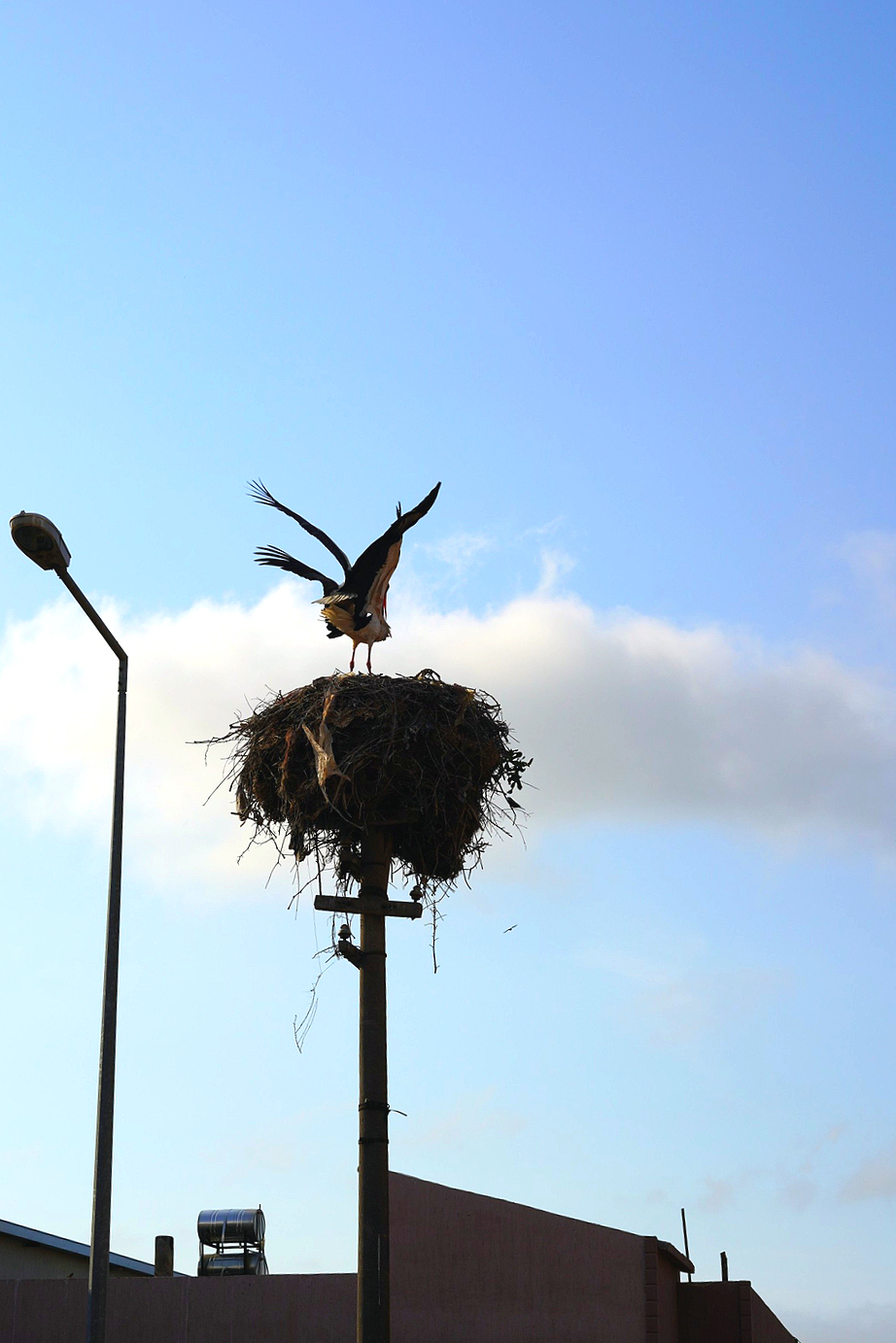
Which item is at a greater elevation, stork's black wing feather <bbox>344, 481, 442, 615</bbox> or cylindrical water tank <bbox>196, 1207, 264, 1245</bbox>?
stork's black wing feather <bbox>344, 481, 442, 615</bbox>

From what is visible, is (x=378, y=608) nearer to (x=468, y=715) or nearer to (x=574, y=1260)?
(x=468, y=715)

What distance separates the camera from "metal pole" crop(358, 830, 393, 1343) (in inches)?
Result: 376

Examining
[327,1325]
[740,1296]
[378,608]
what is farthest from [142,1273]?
[378,608]

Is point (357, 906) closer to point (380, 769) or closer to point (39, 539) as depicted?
A: point (380, 769)

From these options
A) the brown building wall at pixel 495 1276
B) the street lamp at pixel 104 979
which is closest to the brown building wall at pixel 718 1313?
the brown building wall at pixel 495 1276

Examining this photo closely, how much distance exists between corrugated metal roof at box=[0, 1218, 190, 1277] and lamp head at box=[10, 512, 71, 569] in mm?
12953

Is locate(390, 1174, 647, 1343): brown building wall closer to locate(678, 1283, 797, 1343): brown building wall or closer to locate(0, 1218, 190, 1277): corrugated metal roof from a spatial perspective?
locate(678, 1283, 797, 1343): brown building wall

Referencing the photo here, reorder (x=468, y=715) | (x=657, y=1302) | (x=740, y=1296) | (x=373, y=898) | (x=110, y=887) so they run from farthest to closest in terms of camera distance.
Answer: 1. (x=740, y=1296)
2. (x=657, y=1302)
3. (x=468, y=715)
4. (x=373, y=898)
5. (x=110, y=887)

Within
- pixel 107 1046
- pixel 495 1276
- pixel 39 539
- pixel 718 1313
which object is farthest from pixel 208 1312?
pixel 39 539

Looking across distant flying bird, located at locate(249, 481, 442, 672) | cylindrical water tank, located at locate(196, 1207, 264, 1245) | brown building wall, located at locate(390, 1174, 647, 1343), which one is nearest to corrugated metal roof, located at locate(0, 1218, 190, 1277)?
cylindrical water tank, located at locate(196, 1207, 264, 1245)

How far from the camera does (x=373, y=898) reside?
10.5 m

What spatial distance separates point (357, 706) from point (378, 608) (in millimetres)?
2354

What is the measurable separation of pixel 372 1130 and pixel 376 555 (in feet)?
16.2

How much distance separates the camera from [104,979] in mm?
9492
